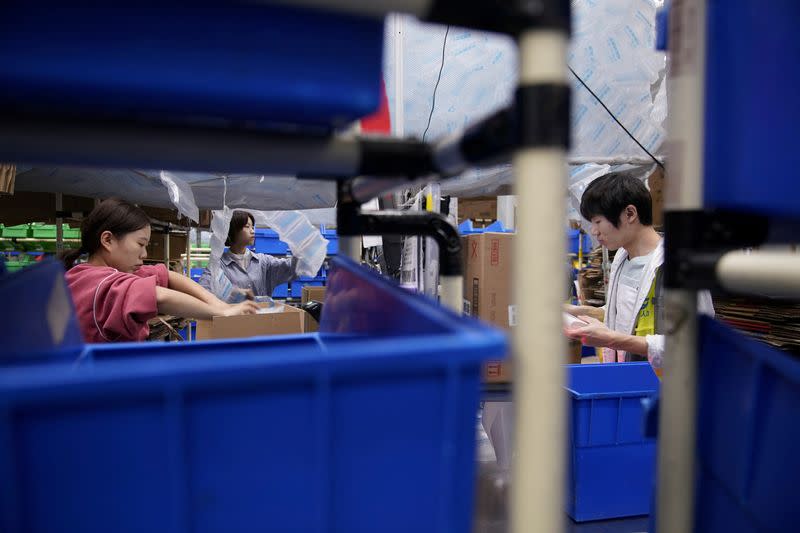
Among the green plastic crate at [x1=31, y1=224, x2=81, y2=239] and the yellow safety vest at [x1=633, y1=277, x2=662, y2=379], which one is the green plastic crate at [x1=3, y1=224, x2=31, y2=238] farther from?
the yellow safety vest at [x1=633, y1=277, x2=662, y2=379]

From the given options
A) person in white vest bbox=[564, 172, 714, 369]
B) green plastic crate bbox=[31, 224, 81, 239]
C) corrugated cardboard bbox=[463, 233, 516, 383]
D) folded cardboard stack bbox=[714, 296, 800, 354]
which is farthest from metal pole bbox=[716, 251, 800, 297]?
green plastic crate bbox=[31, 224, 81, 239]

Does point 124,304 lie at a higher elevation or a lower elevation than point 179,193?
lower

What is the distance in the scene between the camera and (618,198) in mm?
1783

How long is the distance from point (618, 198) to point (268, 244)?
4983 millimetres

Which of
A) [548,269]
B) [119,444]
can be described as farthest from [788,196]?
[119,444]

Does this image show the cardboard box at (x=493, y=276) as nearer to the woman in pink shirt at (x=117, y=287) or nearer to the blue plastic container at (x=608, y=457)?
the blue plastic container at (x=608, y=457)

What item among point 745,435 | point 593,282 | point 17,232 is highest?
point 17,232

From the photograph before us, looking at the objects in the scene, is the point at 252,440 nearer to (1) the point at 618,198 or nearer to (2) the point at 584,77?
(1) the point at 618,198

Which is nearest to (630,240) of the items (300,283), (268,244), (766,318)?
(766,318)

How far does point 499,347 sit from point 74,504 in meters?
0.29

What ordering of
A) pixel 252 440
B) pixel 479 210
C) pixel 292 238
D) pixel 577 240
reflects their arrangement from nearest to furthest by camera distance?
pixel 252 440
pixel 292 238
pixel 479 210
pixel 577 240

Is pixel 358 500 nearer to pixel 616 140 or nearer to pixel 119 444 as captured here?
pixel 119 444

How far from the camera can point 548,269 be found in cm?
37

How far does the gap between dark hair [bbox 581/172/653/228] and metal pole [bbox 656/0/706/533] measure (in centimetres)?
134
